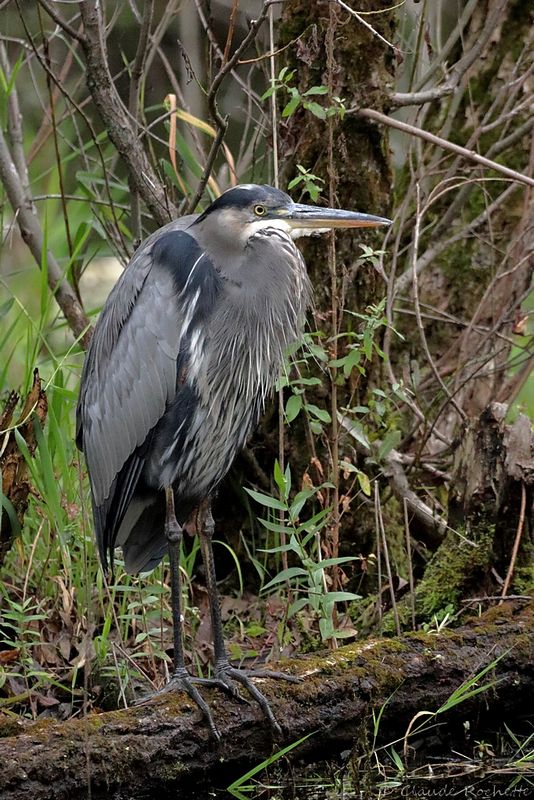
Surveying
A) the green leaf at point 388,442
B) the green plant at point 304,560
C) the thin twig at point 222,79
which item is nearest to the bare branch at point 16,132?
the thin twig at point 222,79

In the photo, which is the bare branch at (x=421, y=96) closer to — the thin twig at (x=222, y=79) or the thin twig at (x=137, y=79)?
the thin twig at (x=222, y=79)

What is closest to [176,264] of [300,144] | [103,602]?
[300,144]

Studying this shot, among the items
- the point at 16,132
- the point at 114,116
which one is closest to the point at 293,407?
the point at 114,116

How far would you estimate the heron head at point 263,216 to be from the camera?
140 inches

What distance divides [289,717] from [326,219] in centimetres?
148

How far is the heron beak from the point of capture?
3.57 metres

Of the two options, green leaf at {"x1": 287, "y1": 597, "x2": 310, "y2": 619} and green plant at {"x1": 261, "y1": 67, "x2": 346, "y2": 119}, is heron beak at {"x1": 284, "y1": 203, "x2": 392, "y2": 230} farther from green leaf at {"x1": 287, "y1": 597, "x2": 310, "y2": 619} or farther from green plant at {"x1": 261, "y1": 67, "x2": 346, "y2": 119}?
green leaf at {"x1": 287, "y1": 597, "x2": 310, "y2": 619}

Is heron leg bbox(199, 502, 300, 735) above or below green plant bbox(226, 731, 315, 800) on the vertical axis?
above

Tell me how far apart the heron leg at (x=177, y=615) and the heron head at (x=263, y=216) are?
85 centimetres

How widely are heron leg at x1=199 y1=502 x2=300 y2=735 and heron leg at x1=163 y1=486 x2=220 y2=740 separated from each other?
94mm

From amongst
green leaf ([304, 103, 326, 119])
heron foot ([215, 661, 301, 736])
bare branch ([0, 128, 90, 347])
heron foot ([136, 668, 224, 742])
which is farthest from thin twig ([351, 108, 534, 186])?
heron foot ([136, 668, 224, 742])

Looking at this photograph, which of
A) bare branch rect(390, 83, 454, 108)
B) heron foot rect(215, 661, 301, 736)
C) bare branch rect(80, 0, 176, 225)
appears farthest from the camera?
bare branch rect(390, 83, 454, 108)

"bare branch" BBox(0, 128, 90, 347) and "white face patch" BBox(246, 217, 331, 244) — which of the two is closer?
"white face patch" BBox(246, 217, 331, 244)

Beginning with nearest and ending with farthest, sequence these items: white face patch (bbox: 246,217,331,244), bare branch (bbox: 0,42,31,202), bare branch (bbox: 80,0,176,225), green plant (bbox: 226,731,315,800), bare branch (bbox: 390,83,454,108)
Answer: green plant (bbox: 226,731,315,800) < white face patch (bbox: 246,217,331,244) < bare branch (bbox: 80,0,176,225) < bare branch (bbox: 390,83,454,108) < bare branch (bbox: 0,42,31,202)
